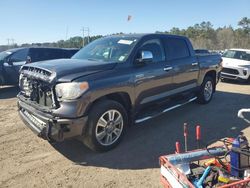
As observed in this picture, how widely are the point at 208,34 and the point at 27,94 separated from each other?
67466 millimetres

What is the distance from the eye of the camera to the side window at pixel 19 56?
35.6 feet

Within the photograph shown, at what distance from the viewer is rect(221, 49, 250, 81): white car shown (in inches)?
473

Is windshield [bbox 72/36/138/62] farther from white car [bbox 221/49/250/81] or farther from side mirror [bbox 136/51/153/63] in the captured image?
white car [bbox 221/49/250/81]

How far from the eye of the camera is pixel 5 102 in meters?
8.73

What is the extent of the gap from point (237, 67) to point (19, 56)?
28.8 ft

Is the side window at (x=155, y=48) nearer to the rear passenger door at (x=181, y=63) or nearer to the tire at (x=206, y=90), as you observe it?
the rear passenger door at (x=181, y=63)

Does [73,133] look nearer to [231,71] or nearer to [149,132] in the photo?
[149,132]

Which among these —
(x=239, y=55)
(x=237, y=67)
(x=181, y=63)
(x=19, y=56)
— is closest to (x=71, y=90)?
(x=181, y=63)

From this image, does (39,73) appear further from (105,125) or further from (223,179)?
(223,179)

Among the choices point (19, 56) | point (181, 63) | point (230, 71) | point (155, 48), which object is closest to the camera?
point (155, 48)

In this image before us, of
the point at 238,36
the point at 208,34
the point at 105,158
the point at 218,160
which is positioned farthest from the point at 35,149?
the point at 208,34

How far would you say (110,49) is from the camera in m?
5.61

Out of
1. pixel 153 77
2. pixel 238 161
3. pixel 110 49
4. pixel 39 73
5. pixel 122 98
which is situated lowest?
pixel 238 161

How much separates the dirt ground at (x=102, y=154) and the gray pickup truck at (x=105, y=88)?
378mm
